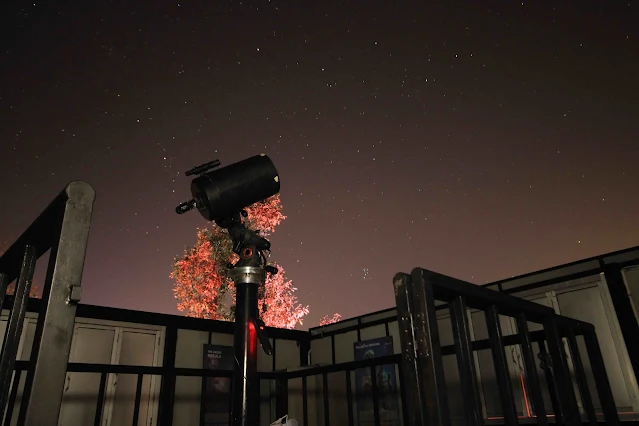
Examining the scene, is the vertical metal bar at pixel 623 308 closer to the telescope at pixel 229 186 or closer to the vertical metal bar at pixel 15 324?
the telescope at pixel 229 186

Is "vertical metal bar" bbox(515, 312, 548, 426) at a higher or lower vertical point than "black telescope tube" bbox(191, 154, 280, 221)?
lower

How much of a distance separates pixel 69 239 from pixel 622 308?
5.39 meters

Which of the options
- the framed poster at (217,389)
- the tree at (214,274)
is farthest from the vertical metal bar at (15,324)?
the tree at (214,274)

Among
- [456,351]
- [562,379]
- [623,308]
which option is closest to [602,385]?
[562,379]

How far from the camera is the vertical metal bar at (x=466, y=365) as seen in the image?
1.17 metres

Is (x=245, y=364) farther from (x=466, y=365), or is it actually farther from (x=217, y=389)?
(x=217, y=389)

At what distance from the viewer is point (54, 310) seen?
882 millimetres

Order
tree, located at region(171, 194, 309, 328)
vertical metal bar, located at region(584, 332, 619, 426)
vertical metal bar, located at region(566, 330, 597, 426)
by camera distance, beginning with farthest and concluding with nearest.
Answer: tree, located at region(171, 194, 309, 328) < vertical metal bar, located at region(584, 332, 619, 426) < vertical metal bar, located at region(566, 330, 597, 426)

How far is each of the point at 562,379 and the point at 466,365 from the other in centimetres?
77

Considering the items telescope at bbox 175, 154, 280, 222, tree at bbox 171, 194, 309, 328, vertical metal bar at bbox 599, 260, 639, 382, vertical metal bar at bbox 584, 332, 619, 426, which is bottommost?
vertical metal bar at bbox 584, 332, 619, 426

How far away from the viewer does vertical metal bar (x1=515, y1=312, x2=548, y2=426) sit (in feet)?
4.61

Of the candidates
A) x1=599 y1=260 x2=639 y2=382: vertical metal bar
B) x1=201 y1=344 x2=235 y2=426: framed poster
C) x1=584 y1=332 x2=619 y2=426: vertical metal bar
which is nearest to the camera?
x1=584 y1=332 x2=619 y2=426: vertical metal bar

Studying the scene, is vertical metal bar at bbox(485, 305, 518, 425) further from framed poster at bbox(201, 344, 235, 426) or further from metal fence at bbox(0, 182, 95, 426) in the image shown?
framed poster at bbox(201, 344, 235, 426)

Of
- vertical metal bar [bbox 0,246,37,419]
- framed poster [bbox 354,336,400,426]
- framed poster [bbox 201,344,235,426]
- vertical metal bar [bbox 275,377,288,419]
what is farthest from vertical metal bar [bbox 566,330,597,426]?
framed poster [bbox 201,344,235,426]
